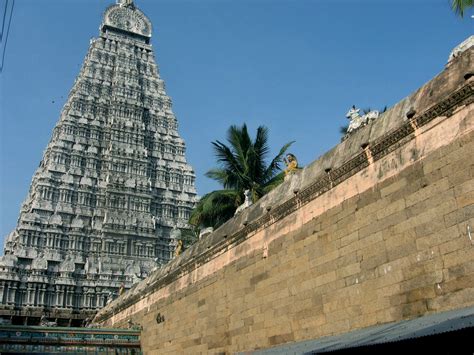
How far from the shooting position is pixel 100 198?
54312mm

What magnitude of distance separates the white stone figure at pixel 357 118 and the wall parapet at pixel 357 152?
1.57 ft

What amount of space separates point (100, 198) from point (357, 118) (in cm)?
4649

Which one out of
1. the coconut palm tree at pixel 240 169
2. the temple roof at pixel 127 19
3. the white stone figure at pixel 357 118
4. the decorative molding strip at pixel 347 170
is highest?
the temple roof at pixel 127 19

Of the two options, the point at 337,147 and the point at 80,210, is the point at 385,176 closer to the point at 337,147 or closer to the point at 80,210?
the point at 337,147

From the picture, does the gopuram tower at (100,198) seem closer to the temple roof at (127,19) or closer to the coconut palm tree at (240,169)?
the temple roof at (127,19)

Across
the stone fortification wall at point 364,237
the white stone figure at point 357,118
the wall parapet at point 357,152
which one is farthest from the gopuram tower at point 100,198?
the white stone figure at point 357,118

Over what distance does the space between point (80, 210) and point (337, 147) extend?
45.7 m

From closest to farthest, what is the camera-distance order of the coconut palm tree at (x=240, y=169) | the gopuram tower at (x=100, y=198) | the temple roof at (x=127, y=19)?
the coconut palm tree at (x=240, y=169) → the gopuram tower at (x=100, y=198) → the temple roof at (x=127, y=19)

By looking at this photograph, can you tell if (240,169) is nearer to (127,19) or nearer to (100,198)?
(100,198)

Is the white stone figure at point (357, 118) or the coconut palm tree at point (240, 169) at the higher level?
the coconut palm tree at point (240, 169)

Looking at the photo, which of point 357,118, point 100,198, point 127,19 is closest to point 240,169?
point 357,118

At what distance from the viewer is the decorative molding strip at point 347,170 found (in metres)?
7.99

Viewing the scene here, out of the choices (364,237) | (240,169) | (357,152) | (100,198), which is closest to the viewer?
(364,237)

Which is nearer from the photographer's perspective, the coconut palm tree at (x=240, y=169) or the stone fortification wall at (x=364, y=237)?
the stone fortification wall at (x=364, y=237)
